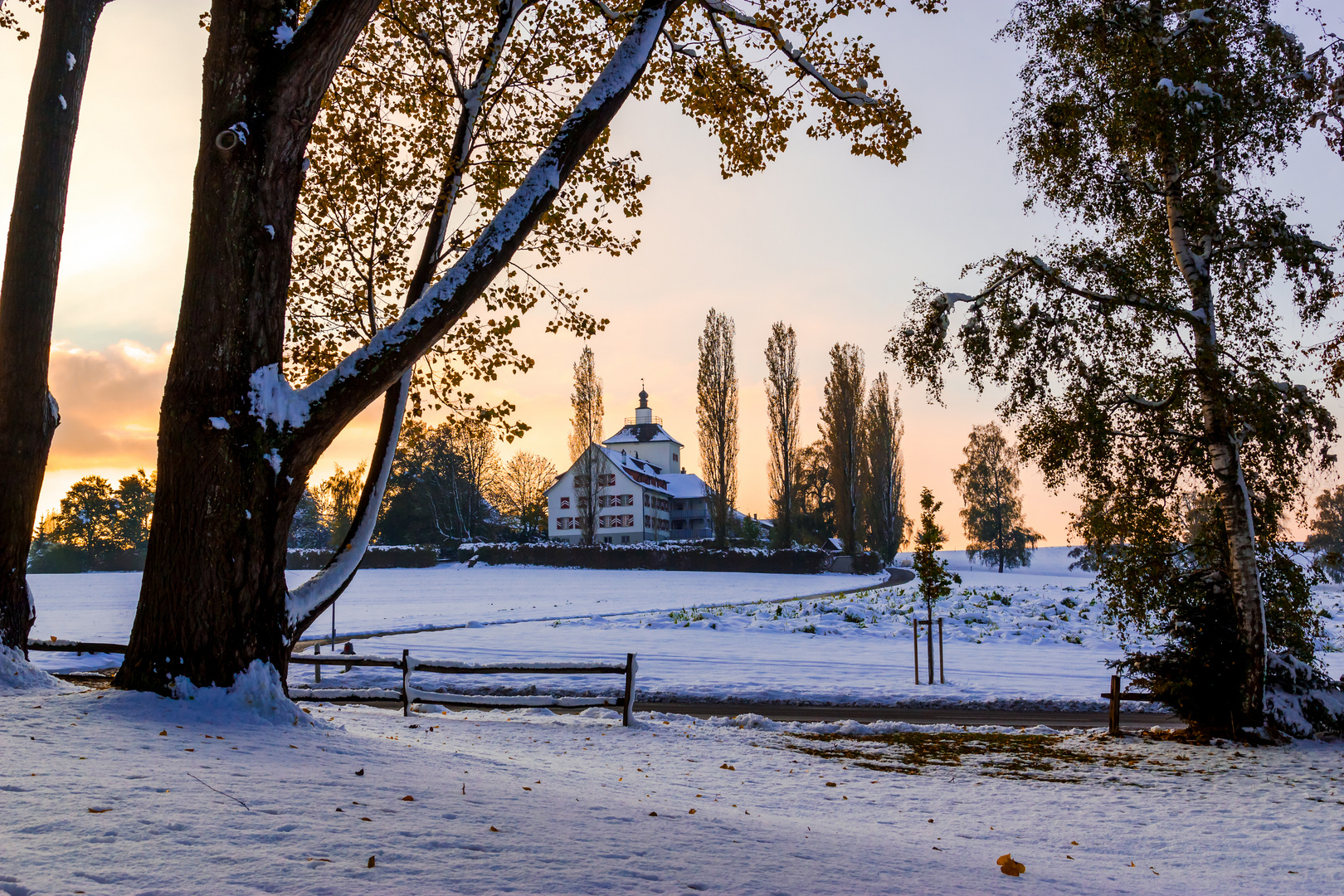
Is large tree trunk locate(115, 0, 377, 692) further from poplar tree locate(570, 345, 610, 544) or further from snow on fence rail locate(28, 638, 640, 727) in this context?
poplar tree locate(570, 345, 610, 544)

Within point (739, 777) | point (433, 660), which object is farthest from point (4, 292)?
point (433, 660)

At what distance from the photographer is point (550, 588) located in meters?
42.0

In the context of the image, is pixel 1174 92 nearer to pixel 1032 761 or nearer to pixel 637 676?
pixel 1032 761

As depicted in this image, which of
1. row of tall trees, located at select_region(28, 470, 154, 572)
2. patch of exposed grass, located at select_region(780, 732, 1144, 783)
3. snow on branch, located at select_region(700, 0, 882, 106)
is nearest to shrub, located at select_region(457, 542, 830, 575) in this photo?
row of tall trees, located at select_region(28, 470, 154, 572)

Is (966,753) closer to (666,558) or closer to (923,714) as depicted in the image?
(923,714)

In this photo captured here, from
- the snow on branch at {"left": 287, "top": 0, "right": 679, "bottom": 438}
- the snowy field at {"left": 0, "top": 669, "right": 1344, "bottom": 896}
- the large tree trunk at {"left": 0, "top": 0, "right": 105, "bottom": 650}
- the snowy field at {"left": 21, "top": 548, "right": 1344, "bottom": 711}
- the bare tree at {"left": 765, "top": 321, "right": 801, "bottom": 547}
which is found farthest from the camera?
the bare tree at {"left": 765, "top": 321, "right": 801, "bottom": 547}

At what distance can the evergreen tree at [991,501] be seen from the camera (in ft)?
232

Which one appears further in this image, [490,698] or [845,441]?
[845,441]

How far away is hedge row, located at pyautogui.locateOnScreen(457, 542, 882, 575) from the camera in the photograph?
53375mm

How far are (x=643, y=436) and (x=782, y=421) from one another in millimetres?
38352

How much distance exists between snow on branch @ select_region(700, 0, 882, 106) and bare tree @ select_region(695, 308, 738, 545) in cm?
4521

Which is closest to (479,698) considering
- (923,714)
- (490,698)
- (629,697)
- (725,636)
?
(490,698)

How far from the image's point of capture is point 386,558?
56375 mm

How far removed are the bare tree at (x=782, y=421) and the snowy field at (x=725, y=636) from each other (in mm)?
10291
